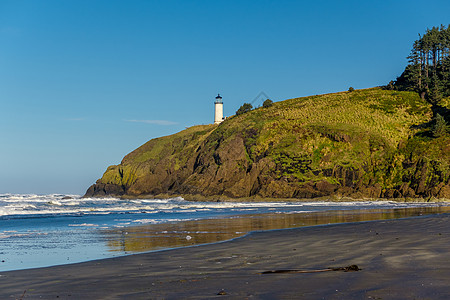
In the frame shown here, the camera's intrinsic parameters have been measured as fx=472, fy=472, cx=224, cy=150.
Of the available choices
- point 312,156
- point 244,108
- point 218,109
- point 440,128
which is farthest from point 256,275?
point 218,109

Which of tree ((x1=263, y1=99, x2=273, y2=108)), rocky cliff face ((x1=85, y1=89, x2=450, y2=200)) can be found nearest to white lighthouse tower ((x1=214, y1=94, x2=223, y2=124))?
tree ((x1=263, y1=99, x2=273, y2=108))

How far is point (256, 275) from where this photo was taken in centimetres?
957

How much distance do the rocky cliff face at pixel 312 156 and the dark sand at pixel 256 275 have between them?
54.6 meters

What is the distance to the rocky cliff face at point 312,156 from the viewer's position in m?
70.8

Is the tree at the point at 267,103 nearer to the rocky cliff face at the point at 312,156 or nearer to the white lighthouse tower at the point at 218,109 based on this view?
the rocky cliff face at the point at 312,156

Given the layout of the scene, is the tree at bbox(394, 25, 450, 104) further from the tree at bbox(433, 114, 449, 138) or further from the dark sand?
the dark sand

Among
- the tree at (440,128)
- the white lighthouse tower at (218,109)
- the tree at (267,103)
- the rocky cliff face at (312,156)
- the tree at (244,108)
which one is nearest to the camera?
the rocky cliff face at (312,156)

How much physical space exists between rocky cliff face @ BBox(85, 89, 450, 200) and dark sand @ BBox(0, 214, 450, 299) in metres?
54.6

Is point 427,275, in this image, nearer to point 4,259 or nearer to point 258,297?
point 258,297

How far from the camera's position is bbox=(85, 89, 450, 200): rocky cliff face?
70.8m

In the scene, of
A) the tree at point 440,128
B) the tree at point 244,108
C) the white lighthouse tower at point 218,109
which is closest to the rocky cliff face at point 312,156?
the tree at point 440,128

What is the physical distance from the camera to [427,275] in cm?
873

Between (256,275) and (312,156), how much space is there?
71.5 m

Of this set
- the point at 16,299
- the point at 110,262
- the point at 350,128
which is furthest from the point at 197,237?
the point at 350,128
